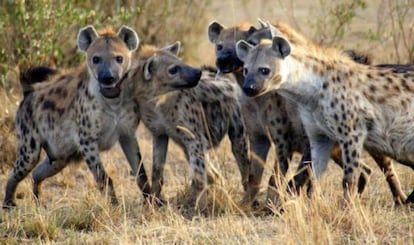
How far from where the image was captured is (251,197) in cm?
702

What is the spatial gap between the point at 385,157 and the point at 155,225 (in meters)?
1.76

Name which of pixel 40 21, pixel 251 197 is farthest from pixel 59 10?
pixel 251 197

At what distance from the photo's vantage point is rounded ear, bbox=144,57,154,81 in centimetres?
709

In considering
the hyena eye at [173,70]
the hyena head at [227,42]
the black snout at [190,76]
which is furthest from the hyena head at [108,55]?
the hyena head at [227,42]

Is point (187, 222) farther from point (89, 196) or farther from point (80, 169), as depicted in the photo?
point (80, 169)

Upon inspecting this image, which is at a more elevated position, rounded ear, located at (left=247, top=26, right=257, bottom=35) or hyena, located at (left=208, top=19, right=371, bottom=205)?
rounded ear, located at (left=247, top=26, right=257, bottom=35)

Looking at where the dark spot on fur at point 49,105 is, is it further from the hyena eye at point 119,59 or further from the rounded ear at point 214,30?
the rounded ear at point 214,30

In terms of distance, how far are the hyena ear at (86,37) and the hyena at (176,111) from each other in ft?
1.15

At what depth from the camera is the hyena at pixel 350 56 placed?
6771mm

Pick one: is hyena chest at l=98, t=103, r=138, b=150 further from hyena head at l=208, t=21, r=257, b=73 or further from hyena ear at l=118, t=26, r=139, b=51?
hyena head at l=208, t=21, r=257, b=73

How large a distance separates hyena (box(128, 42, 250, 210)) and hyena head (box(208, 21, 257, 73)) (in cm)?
24

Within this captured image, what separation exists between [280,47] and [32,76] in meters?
2.29

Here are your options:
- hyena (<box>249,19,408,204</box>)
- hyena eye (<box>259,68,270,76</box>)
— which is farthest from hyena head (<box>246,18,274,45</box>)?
hyena eye (<box>259,68,270,76</box>)

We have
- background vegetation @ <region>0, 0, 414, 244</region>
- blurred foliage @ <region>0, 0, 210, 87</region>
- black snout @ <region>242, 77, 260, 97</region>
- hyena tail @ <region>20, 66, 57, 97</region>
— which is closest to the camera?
background vegetation @ <region>0, 0, 414, 244</region>
